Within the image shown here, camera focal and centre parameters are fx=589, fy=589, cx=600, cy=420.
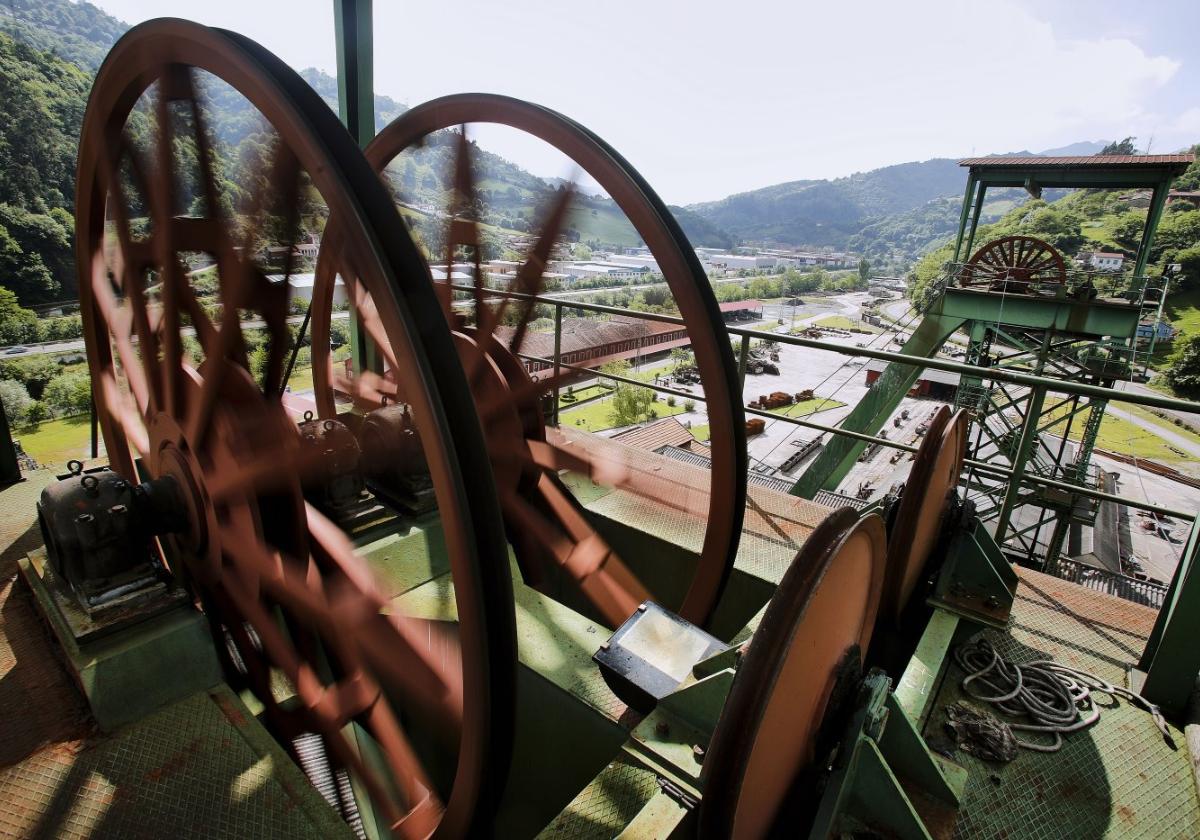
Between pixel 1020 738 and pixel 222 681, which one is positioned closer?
pixel 1020 738

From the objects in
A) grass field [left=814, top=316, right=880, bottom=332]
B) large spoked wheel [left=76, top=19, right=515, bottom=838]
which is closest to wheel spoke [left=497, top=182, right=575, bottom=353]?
large spoked wheel [left=76, top=19, right=515, bottom=838]

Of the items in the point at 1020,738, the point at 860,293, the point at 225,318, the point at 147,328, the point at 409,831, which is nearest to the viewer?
the point at 1020,738

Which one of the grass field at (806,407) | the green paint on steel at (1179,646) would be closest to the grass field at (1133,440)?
the grass field at (806,407)

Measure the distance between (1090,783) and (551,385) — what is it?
8.52 ft

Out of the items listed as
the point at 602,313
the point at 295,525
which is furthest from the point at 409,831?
the point at 602,313

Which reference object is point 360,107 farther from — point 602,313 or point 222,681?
point 222,681

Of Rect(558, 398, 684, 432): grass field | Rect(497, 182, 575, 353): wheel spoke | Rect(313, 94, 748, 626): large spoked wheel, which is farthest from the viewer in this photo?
Rect(558, 398, 684, 432): grass field

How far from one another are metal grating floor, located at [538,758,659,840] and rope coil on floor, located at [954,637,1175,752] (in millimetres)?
1063

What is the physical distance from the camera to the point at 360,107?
357cm

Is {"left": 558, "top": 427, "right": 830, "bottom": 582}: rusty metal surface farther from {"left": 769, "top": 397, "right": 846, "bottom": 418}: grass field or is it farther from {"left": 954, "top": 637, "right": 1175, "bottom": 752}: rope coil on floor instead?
{"left": 769, "top": 397, "right": 846, "bottom": 418}: grass field

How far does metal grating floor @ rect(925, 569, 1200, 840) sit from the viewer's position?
1.42 m

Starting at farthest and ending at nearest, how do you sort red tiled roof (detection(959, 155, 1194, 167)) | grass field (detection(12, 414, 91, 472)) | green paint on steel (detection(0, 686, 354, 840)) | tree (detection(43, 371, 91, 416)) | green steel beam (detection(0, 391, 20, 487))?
red tiled roof (detection(959, 155, 1194, 167))
grass field (detection(12, 414, 91, 472))
tree (detection(43, 371, 91, 416))
green steel beam (detection(0, 391, 20, 487))
green paint on steel (detection(0, 686, 354, 840))

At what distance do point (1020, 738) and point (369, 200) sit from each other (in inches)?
89.6

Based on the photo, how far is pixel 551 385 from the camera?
10.8 ft
